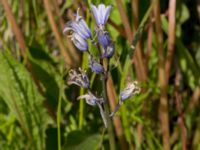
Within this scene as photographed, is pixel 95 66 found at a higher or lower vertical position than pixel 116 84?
higher

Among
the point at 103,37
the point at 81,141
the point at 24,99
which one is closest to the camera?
the point at 103,37

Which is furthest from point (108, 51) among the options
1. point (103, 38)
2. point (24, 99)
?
point (24, 99)

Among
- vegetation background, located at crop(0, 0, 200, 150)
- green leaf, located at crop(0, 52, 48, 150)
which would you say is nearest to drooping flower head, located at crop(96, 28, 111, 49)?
vegetation background, located at crop(0, 0, 200, 150)

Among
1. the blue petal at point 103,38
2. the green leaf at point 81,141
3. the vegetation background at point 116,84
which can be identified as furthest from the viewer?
the vegetation background at point 116,84

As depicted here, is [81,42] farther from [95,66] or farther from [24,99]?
[24,99]

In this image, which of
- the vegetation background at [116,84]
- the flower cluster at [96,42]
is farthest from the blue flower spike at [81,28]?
the vegetation background at [116,84]

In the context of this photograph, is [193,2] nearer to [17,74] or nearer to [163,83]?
[163,83]

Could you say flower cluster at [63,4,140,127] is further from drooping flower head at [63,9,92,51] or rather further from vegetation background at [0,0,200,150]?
vegetation background at [0,0,200,150]

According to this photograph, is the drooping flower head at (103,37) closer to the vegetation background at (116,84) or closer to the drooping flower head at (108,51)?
the drooping flower head at (108,51)

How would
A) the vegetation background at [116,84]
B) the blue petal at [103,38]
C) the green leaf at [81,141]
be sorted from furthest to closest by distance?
the vegetation background at [116,84] → the green leaf at [81,141] → the blue petal at [103,38]

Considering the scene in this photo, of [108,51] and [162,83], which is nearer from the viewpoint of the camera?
[108,51]
